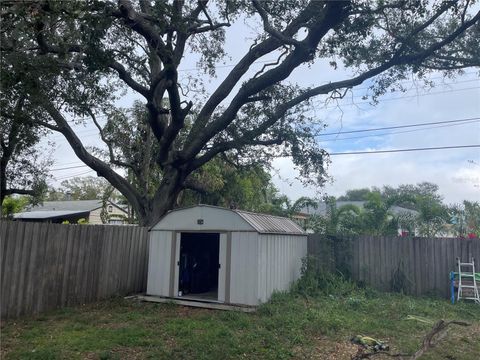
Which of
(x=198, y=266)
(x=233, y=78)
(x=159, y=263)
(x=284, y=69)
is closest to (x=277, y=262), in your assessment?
(x=198, y=266)

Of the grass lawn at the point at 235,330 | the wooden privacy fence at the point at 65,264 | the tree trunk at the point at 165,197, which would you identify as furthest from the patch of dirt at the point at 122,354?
the tree trunk at the point at 165,197

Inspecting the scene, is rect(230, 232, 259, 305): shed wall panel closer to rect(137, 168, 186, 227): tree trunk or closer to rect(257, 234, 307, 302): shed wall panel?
rect(257, 234, 307, 302): shed wall panel

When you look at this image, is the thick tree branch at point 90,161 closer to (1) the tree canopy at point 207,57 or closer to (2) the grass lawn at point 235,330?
(1) the tree canopy at point 207,57

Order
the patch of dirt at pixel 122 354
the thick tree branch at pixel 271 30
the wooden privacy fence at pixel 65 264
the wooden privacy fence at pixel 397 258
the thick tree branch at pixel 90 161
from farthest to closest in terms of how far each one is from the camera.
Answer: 1. the thick tree branch at pixel 90 161
2. the wooden privacy fence at pixel 397 258
3. the thick tree branch at pixel 271 30
4. the wooden privacy fence at pixel 65 264
5. the patch of dirt at pixel 122 354

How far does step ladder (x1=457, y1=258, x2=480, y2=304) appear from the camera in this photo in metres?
10.2

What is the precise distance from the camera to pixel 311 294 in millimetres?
10570

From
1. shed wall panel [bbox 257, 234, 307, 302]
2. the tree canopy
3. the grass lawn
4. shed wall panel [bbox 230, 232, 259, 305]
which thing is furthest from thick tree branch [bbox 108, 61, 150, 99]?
the grass lawn

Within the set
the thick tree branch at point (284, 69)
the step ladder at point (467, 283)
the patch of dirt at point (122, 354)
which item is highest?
the thick tree branch at point (284, 69)

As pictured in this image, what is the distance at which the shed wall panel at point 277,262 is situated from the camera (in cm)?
931

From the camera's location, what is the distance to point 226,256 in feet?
31.1

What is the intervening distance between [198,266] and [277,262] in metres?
2.49

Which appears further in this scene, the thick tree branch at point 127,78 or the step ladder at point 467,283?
the thick tree branch at point 127,78

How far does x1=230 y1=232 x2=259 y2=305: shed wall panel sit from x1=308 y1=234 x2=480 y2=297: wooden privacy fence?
345cm

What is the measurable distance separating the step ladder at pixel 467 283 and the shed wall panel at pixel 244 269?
531cm
